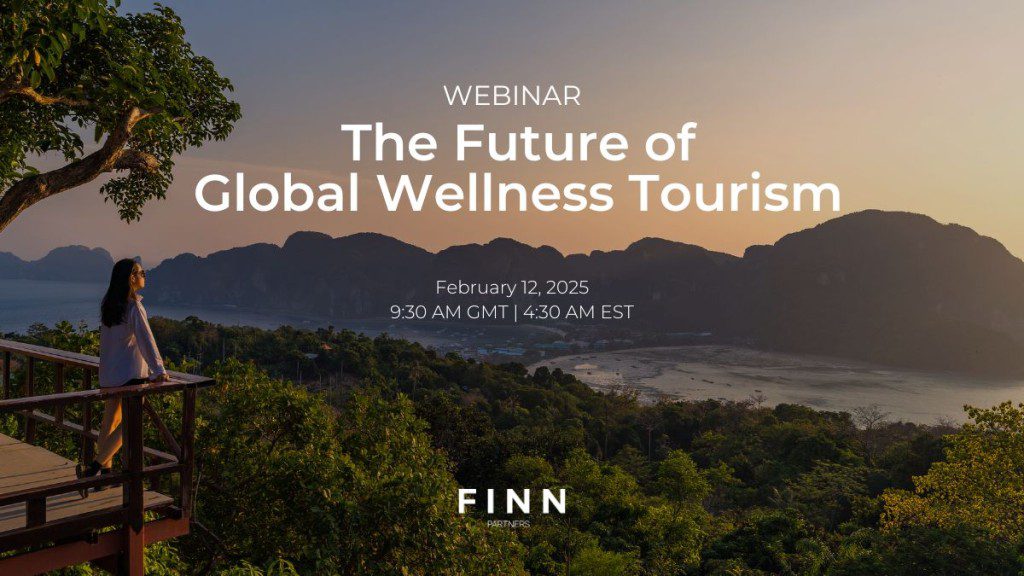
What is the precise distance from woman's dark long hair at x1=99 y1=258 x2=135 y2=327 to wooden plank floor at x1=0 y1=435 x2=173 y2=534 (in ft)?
3.67

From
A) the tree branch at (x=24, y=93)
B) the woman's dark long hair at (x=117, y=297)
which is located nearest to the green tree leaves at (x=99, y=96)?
the tree branch at (x=24, y=93)

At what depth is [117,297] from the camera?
4254 mm

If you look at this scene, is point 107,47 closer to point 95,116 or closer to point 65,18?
point 95,116

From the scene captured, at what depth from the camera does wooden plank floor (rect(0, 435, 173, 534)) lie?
383cm

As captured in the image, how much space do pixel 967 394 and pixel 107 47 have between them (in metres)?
156

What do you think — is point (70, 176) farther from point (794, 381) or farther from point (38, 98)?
point (794, 381)

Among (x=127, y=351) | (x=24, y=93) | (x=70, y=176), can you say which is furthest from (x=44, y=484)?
(x=70, y=176)

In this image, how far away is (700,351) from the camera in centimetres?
17725

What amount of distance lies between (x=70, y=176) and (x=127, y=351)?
9.43 ft

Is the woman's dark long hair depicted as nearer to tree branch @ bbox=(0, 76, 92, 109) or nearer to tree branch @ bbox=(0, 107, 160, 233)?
tree branch @ bbox=(0, 76, 92, 109)

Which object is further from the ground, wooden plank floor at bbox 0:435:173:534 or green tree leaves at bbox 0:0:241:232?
green tree leaves at bbox 0:0:241:232

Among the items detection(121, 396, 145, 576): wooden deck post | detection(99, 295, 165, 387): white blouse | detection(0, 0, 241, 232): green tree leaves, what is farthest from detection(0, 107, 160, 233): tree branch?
detection(121, 396, 145, 576): wooden deck post

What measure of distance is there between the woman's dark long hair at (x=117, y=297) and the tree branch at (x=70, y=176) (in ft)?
6.99

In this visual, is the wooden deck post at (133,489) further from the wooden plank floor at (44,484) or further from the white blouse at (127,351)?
the white blouse at (127,351)
